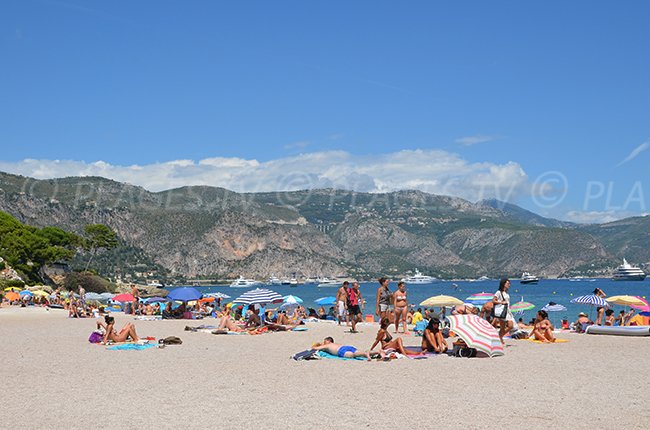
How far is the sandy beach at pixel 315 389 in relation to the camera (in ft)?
25.7

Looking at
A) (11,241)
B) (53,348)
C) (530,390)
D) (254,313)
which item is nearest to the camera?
(530,390)

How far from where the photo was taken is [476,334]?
1407 centimetres

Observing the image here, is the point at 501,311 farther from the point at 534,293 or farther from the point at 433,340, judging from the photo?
the point at 534,293

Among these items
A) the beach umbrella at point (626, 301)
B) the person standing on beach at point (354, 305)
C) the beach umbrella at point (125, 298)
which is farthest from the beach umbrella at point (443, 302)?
the beach umbrella at point (125, 298)

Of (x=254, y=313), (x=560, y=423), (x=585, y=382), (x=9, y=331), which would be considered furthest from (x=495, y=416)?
(x=9, y=331)

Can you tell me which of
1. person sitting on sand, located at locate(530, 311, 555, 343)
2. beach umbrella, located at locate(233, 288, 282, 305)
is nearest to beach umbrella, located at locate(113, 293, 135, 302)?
beach umbrella, located at locate(233, 288, 282, 305)

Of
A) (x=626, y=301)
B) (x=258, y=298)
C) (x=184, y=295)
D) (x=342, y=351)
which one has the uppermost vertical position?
(x=626, y=301)

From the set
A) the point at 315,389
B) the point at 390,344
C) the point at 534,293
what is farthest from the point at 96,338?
the point at 534,293

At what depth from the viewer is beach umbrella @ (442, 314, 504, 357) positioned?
13977mm

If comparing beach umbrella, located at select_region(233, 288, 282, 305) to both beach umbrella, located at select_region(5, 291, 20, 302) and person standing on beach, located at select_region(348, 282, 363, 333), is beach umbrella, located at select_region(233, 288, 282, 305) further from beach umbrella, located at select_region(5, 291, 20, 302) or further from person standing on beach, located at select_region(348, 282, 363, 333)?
beach umbrella, located at select_region(5, 291, 20, 302)

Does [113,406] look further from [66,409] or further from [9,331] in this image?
[9,331]

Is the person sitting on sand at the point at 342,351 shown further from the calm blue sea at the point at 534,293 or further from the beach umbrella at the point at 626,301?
the calm blue sea at the point at 534,293

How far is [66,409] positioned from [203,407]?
5.47 ft

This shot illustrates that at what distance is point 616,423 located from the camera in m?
7.45
